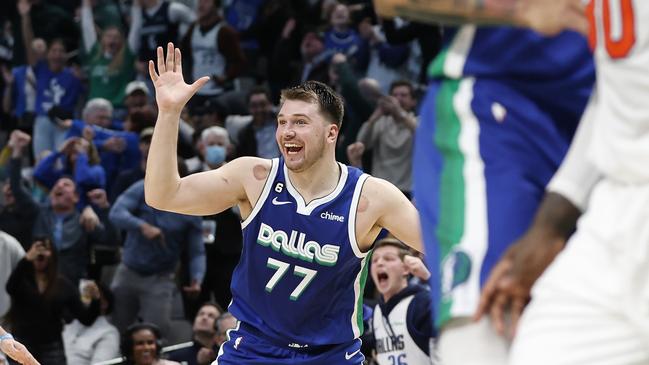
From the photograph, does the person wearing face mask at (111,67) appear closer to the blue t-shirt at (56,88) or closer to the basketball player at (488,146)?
the blue t-shirt at (56,88)

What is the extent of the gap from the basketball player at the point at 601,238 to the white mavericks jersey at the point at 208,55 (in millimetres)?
12983

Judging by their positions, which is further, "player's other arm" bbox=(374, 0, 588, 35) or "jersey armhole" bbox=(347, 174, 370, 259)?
"jersey armhole" bbox=(347, 174, 370, 259)

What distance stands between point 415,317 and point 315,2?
8.28 metres

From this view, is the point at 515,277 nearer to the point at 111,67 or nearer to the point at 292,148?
the point at 292,148

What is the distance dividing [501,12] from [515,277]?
2.46 feet

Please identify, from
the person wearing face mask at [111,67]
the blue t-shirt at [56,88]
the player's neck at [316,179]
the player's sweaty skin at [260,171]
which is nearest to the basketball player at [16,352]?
the player's sweaty skin at [260,171]

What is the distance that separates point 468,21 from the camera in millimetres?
3906

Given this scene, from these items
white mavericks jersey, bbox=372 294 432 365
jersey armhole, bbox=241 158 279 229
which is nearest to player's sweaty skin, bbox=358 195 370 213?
jersey armhole, bbox=241 158 279 229

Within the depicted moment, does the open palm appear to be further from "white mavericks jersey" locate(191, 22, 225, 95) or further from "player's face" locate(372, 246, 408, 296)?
"white mavericks jersey" locate(191, 22, 225, 95)

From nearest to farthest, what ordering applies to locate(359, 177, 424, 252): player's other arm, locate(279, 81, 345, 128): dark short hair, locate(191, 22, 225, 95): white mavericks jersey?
1. locate(359, 177, 424, 252): player's other arm
2. locate(279, 81, 345, 128): dark short hair
3. locate(191, 22, 225, 95): white mavericks jersey

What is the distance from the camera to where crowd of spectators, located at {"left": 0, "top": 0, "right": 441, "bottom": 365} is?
12.6 m

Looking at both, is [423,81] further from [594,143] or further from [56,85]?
[594,143]

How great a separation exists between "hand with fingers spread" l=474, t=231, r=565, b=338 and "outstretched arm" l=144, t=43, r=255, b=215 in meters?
2.92

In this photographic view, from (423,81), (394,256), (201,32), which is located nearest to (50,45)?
(201,32)
